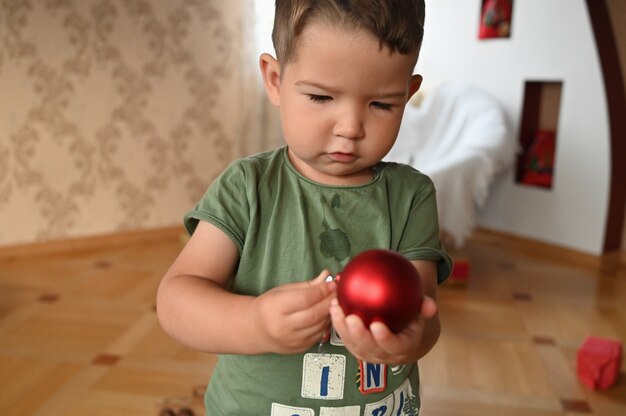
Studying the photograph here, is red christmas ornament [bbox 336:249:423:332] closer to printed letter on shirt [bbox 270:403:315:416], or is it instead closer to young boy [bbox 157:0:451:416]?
young boy [bbox 157:0:451:416]

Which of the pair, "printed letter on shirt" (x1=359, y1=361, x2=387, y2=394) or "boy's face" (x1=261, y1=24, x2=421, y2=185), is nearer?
"boy's face" (x1=261, y1=24, x2=421, y2=185)

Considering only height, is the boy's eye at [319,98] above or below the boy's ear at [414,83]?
below

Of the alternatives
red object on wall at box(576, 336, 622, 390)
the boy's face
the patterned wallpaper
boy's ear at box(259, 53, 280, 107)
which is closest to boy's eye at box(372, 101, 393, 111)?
the boy's face

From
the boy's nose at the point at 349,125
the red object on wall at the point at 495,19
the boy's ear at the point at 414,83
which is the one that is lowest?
the boy's nose at the point at 349,125

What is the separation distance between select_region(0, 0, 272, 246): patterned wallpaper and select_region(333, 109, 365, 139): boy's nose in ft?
9.23

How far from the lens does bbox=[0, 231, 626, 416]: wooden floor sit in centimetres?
190

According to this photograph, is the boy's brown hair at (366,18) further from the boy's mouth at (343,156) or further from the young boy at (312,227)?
the boy's mouth at (343,156)

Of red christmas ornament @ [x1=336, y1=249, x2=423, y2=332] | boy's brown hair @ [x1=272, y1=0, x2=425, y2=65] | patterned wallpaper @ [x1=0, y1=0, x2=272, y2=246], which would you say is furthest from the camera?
patterned wallpaper @ [x1=0, y1=0, x2=272, y2=246]

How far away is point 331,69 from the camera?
65cm

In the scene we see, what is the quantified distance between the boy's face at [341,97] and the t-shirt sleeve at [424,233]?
12cm

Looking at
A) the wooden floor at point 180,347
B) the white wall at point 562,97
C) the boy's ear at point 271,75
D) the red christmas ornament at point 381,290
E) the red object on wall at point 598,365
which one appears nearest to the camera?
the red christmas ornament at point 381,290

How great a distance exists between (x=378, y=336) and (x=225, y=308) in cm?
19

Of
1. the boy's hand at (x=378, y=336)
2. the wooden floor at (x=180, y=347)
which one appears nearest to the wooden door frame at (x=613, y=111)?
the wooden floor at (x=180, y=347)

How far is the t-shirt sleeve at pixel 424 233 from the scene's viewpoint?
78 centimetres
